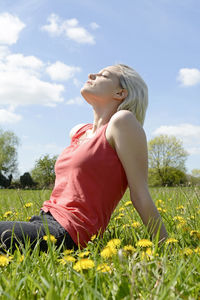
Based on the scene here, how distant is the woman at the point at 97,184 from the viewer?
2711 mm

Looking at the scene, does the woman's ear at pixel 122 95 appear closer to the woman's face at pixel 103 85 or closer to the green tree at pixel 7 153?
the woman's face at pixel 103 85

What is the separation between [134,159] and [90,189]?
408 mm

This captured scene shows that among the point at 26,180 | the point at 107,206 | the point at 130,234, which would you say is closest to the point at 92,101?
the point at 107,206

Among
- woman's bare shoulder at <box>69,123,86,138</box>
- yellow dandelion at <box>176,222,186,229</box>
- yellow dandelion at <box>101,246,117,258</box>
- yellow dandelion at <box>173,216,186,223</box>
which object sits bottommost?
yellow dandelion at <box>101,246,117,258</box>

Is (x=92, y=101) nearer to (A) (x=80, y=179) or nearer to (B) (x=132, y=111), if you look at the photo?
(B) (x=132, y=111)

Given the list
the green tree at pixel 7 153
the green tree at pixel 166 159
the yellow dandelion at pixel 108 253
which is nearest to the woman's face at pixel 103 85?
the yellow dandelion at pixel 108 253

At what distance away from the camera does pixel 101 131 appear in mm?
2922

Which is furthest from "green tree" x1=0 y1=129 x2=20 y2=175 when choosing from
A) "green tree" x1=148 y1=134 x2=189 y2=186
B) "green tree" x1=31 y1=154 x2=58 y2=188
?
"green tree" x1=31 y1=154 x2=58 y2=188

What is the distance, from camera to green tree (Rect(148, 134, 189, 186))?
4212 centimetres

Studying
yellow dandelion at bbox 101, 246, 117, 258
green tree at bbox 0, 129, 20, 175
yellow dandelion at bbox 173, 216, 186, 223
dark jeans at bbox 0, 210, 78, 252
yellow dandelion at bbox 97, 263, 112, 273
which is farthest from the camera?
green tree at bbox 0, 129, 20, 175

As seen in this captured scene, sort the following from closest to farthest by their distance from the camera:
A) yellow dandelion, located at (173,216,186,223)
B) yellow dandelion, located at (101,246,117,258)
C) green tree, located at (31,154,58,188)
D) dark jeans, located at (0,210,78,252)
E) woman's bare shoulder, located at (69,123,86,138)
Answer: yellow dandelion, located at (101,246,117,258), dark jeans, located at (0,210,78,252), yellow dandelion, located at (173,216,186,223), woman's bare shoulder, located at (69,123,86,138), green tree, located at (31,154,58,188)

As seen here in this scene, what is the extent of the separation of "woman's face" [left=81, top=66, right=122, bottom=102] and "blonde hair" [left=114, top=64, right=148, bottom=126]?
0.20 feet

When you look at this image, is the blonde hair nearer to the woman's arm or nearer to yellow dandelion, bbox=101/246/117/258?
the woman's arm

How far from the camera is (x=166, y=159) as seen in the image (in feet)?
140
